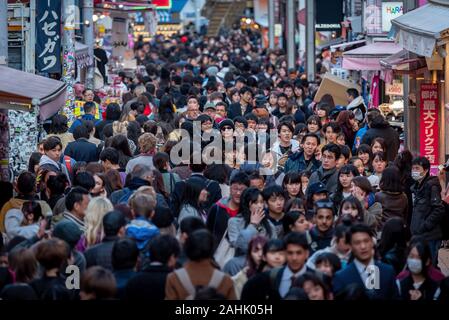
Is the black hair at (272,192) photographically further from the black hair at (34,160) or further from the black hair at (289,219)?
the black hair at (34,160)

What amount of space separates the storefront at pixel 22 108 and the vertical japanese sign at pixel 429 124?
18.3 ft

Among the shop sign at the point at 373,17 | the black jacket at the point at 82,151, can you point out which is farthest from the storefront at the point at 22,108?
the shop sign at the point at 373,17

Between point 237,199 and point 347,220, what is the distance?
1469mm

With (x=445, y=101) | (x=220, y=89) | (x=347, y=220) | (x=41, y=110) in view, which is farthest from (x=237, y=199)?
(x=220, y=89)

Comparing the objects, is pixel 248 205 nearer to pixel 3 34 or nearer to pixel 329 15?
pixel 3 34

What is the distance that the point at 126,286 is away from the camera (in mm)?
9273

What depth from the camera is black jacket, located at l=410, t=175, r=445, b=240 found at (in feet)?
43.8

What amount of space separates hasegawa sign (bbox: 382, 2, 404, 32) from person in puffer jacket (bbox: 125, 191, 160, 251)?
587 inches

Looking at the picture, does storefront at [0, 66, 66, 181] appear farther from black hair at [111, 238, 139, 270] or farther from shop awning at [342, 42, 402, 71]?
shop awning at [342, 42, 402, 71]

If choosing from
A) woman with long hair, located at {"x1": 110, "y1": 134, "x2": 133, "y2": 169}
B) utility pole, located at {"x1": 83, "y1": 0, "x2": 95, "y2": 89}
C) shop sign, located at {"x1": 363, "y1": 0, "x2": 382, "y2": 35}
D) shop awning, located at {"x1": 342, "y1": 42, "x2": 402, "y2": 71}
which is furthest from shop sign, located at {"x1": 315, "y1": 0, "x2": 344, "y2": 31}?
woman with long hair, located at {"x1": 110, "y1": 134, "x2": 133, "y2": 169}

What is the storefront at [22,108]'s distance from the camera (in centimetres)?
1333

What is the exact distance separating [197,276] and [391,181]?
4588 millimetres

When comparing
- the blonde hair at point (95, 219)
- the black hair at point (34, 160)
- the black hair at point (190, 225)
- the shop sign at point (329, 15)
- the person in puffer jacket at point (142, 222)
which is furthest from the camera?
the shop sign at point (329, 15)

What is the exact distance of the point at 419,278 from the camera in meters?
9.76
